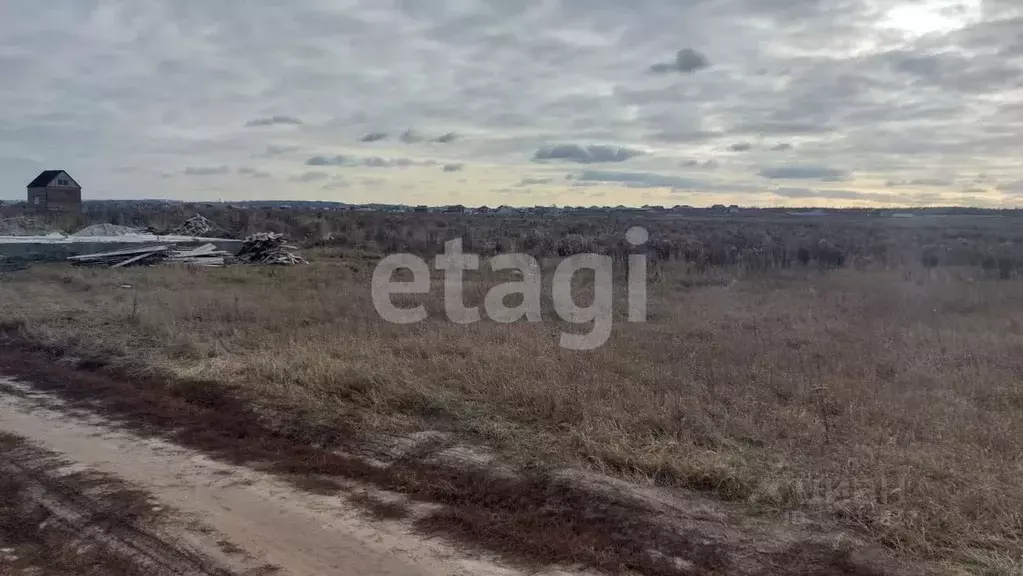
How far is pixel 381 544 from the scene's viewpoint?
4621 mm

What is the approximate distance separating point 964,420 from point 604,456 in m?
3.74

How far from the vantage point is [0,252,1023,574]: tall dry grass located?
531 cm

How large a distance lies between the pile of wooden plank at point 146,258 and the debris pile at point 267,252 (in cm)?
104

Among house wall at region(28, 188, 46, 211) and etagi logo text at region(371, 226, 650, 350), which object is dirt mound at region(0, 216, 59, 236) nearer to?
house wall at region(28, 188, 46, 211)

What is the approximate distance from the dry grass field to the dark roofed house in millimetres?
40096

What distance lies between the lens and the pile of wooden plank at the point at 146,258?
2333cm

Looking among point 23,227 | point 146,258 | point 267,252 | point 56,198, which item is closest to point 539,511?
point 267,252

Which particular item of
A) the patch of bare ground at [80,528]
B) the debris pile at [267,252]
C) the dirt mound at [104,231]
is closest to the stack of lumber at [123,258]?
the debris pile at [267,252]

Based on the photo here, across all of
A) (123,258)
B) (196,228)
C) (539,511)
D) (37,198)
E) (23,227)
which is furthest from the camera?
(37,198)

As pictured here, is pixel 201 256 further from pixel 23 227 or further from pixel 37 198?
pixel 37 198

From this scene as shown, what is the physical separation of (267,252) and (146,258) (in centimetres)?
382

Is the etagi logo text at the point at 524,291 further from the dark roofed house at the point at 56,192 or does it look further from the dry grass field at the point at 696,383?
the dark roofed house at the point at 56,192

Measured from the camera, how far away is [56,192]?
50.3 meters

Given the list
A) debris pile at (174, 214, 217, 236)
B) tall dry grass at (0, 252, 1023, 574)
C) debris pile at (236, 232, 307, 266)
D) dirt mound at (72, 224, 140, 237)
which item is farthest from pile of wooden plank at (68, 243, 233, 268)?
debris pile at (174, 214, 217, 236)
